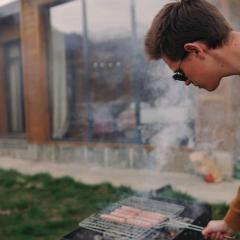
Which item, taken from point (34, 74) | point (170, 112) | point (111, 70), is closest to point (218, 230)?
point (170, 112)

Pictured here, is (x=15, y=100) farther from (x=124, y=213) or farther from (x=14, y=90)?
(x=124, y=213)

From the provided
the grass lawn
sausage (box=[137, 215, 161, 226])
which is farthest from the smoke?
sausage (box=[137, 215, 161, 226])

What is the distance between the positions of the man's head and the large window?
16.9ft

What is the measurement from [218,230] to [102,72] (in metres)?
6.61

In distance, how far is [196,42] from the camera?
1.70 metres

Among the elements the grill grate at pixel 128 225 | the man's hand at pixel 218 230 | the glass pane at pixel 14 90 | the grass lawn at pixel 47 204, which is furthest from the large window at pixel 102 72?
the man's hand at pixel 218 230

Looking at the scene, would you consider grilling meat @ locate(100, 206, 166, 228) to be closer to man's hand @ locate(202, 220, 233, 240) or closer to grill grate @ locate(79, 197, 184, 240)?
grill grate @ locate(79, 197, 184, 240)

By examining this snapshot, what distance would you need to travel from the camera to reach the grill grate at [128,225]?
2914mm

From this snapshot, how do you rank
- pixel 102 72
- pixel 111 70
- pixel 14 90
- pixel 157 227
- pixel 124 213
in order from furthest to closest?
pixel 14 90
pixel 102 72
pixel 111 70
pixel 124 213
pixel 157 227

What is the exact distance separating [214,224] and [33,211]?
3.31 meters

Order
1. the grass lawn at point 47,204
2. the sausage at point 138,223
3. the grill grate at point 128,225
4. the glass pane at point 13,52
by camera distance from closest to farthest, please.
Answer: the grill grate at point 128,225 < the sausage at point 138,223 < the grass lawn at point 47,204 < the glass pane at point 13,52

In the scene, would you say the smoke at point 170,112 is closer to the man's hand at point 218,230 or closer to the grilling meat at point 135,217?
the grilling meat at point 135,217

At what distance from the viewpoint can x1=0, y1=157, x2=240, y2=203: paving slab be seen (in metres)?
5.83

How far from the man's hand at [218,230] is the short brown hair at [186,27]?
1.00m
